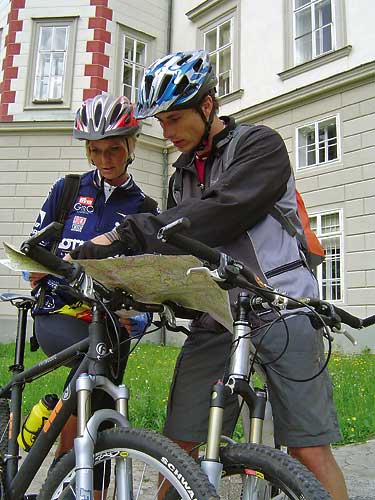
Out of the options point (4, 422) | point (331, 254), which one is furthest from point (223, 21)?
point (4, 422)

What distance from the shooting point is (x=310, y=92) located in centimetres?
1141

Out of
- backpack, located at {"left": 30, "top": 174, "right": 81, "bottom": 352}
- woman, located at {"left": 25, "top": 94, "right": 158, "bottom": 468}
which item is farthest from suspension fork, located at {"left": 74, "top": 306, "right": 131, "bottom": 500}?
backpack, located at {"left": 30, "top": 174, "right": 81, "bottom": 352}

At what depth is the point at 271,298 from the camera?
165 centimetres

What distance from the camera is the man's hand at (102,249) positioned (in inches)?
72.0

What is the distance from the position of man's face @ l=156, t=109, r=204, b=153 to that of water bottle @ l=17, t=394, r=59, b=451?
1.17 metres

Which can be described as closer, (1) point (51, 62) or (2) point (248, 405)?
(2) point (248, 405)

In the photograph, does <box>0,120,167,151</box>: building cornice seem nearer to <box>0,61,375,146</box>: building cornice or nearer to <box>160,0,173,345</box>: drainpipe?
<box>0,61,375,146</box>: building cornice

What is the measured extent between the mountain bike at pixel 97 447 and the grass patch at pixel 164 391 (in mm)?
920

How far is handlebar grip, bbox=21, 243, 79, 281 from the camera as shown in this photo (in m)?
1.64

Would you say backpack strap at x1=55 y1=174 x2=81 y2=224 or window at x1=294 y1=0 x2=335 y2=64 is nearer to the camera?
backpack strap at x1=55 y1=174 x2=81 y2=224

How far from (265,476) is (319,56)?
1110 centimetres

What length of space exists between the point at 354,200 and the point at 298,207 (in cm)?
870

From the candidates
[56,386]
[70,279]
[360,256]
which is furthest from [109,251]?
[360,256]

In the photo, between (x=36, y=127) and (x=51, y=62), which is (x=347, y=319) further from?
(x=51, y=62)
